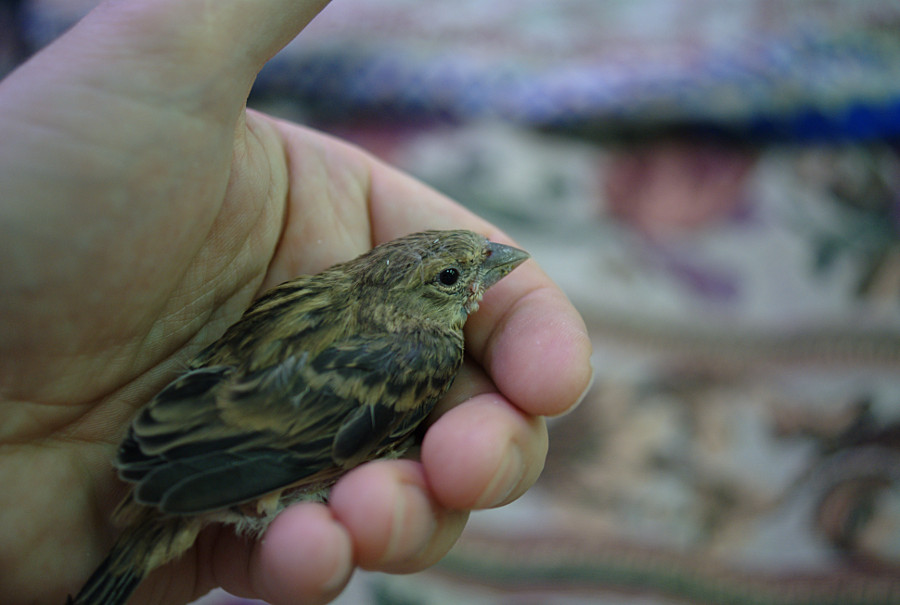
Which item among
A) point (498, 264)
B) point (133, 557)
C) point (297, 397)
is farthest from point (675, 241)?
point (133, 557)

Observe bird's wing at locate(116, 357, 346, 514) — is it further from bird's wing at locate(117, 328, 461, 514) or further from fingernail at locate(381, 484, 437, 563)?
fingernail at locate(381, 484, 437, 563)

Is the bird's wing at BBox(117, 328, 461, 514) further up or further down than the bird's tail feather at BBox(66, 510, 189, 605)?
further up

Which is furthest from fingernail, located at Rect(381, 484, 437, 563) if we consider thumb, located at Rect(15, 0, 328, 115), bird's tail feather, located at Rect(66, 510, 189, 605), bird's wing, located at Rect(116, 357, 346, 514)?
thumb, located at Rect(15, 0, 328, 115)

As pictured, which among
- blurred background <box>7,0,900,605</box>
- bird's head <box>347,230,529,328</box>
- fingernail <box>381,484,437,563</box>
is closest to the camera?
fingernail <box>381,484,437,563</box>

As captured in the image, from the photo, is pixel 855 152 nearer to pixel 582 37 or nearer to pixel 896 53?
pixel 896 53

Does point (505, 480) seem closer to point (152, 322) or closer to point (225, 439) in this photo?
point (225, 439)

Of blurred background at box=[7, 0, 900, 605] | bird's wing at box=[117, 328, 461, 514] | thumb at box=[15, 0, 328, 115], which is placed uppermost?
thumb at box=[15, 0, 328, 115]

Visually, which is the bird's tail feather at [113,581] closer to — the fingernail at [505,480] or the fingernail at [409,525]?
the fingernail at [409,525]

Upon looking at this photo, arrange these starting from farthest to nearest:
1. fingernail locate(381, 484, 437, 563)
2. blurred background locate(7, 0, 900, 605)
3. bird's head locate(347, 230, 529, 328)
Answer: blurred background locate(7, 0, 900, 605) < bird's head locate(347, 230, 529, 328) < fingernail locate(381, 484, 437, 563)
